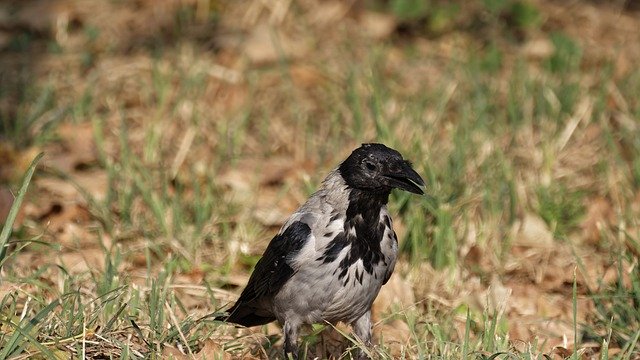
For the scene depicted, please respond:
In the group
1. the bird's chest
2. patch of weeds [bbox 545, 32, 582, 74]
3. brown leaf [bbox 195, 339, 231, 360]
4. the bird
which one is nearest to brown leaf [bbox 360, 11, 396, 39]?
patch of weeds [bbox 545, 32, 582, 74]

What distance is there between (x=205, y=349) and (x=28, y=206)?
2611 mm

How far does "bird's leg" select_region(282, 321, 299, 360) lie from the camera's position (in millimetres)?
4918

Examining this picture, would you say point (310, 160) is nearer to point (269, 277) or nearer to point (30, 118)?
point (30, 118)

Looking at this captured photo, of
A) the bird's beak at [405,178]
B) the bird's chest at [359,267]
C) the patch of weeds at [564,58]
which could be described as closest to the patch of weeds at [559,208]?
the patch of weeds at [564,58]

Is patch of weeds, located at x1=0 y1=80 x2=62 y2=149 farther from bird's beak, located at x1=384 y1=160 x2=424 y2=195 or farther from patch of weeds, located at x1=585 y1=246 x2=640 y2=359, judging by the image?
patch of weeds, located at x1=585 y1=246 x2=640 y2=359

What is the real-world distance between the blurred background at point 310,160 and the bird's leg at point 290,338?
14cm

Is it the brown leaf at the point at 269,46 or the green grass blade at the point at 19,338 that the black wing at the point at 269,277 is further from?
the brown leaf at the point at 269,46

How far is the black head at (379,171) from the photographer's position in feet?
15.6

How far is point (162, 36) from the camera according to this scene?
30.1 ft

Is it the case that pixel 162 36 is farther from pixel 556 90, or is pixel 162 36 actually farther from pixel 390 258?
pixel 390 258

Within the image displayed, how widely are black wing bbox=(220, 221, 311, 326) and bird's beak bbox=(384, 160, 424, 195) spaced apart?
0.45m

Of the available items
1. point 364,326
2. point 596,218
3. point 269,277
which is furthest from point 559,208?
point 269,277

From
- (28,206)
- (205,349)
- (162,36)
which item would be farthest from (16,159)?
(205,349)

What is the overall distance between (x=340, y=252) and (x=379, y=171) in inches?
15.6
